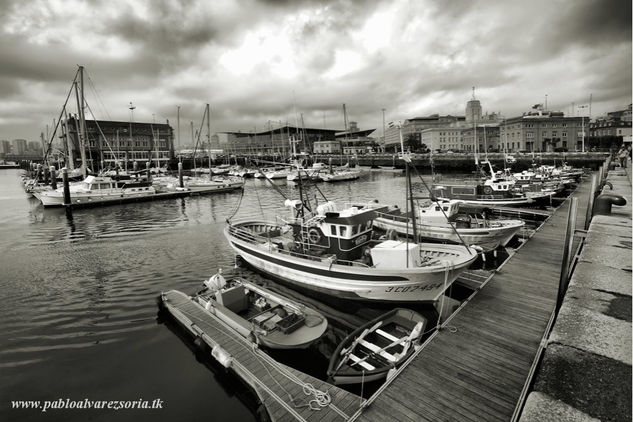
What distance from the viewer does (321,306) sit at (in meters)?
15.7

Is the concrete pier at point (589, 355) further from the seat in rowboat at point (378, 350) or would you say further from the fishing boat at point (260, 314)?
the fishing boat at point (260, 314)

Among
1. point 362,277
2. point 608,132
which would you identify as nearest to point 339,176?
point 362,277

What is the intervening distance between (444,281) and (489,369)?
203 inches

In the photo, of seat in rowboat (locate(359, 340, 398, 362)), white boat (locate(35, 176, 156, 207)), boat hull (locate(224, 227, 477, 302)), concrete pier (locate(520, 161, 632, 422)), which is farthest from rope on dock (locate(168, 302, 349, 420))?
white boat (locate(35, 176, 156, 207))

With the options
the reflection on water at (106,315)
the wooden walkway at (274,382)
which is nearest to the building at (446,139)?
the reflection on water at (106,315)

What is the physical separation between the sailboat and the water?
446cm

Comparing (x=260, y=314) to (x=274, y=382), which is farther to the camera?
(x=260, y=314)

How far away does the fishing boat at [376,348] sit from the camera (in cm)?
913

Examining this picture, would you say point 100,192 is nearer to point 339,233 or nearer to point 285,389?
point 339,233

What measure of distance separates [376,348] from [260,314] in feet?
16.2

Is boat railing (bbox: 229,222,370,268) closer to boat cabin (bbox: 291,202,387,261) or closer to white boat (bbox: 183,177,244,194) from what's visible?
Answer: boat cabin (bbox: 291,202,387,261)

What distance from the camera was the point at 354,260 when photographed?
16391mm

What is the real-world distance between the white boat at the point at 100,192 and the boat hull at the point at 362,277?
4038cm

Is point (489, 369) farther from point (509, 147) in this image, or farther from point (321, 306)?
point (509, 147)
